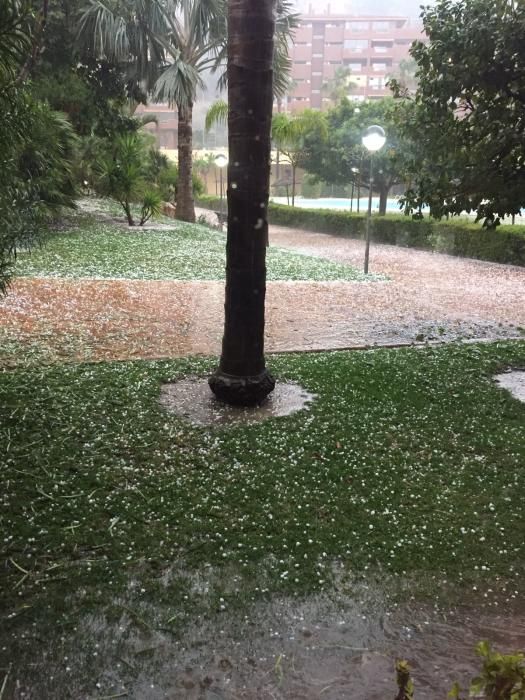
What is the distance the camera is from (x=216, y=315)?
702 cm

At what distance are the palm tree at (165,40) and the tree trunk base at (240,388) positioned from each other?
10221mm

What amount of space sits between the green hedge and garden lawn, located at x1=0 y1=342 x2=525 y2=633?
9.05 meters

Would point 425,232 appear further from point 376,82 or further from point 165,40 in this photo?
point 376,82

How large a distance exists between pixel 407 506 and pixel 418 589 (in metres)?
0.57

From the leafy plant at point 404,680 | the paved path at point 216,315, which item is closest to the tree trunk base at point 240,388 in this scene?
the paved path at point 216,315

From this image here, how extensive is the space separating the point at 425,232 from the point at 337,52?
193 ft

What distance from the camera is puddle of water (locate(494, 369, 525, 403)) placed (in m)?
4.39

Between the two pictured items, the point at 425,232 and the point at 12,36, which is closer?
the point at 12,36

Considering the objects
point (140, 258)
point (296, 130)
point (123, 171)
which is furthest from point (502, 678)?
point (296, 130)

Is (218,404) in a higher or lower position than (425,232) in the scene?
lower

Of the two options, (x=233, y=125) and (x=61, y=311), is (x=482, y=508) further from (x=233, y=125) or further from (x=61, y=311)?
(x=61, y=311)

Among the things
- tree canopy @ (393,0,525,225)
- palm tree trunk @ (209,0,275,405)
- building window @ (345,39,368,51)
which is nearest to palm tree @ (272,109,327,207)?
tree canopy @ (393,0,525,225)

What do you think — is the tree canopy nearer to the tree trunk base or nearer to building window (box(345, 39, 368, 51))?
the tree trunk base

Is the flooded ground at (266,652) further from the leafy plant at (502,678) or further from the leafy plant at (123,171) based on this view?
the leafy plant at (123,171)
